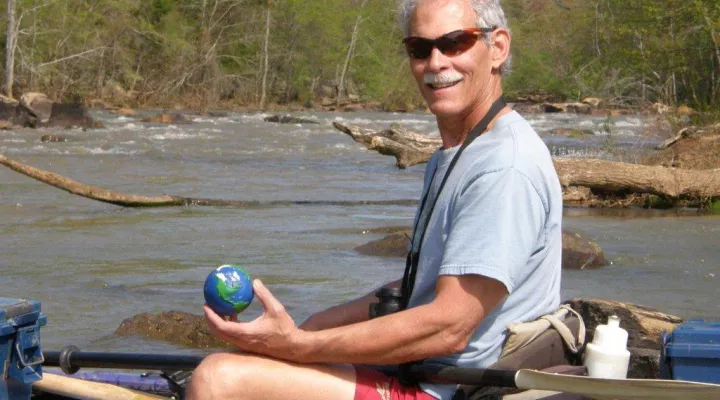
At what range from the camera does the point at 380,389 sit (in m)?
3.15

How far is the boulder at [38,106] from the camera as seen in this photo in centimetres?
3481

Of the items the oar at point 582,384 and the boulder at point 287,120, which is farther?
the boulder at point 287,120

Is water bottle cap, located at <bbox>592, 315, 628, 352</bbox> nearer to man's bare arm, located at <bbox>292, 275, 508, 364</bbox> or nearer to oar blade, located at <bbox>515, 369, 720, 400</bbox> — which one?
oar blade, located at <bbox>515, 369, 720, 400</bbox>

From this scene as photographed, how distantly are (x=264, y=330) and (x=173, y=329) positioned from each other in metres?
4.26

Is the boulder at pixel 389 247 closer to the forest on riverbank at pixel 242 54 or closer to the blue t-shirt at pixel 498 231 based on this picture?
Answer: the blue t-shirt at pixel 498 231

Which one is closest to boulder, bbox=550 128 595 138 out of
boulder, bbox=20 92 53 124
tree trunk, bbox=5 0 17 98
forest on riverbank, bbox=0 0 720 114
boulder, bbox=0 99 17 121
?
forest on riverbank, bbox=0 0 720 114

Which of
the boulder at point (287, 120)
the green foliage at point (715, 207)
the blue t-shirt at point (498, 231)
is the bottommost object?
the boulder at point (287, 120)

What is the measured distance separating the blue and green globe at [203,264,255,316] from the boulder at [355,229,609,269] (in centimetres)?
677

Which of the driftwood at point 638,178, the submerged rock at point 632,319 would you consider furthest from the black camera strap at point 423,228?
the driftwood at point 638,178

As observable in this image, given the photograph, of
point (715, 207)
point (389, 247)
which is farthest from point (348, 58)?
point (389, 247)

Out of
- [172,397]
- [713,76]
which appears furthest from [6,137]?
[172,397]

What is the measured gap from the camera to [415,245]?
3248mm

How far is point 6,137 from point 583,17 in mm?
20525

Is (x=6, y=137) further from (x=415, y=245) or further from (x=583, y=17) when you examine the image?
(x=415, y=245)
